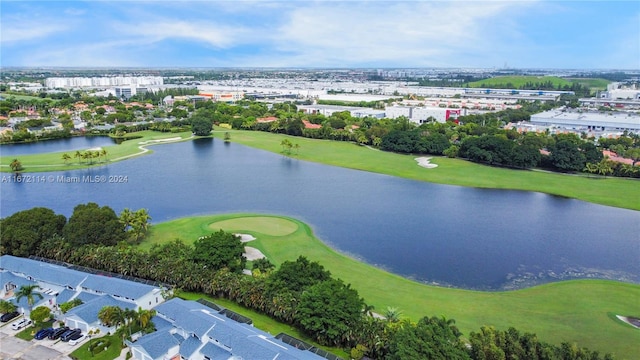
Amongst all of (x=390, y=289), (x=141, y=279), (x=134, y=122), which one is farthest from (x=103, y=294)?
(x=134, y=122)

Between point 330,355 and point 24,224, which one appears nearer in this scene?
point 330,355

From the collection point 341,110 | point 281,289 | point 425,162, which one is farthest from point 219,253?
point 341,110

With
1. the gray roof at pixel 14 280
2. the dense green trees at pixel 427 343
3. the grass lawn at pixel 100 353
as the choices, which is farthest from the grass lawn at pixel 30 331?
the dense green trees at pixel 427 343

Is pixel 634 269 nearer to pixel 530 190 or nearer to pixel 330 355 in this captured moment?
pixel 530 190

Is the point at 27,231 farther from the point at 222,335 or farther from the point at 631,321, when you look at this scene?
the point at 631,321

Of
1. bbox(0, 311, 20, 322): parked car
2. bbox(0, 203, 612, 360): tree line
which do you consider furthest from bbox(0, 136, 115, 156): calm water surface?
bbox(0, 311, 20, 322): parked car

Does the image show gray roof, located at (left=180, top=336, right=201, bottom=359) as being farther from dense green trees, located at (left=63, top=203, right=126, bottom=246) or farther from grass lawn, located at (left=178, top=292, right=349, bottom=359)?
dense green trees, located at (left=63, top=203, right=126, bottom=246)
